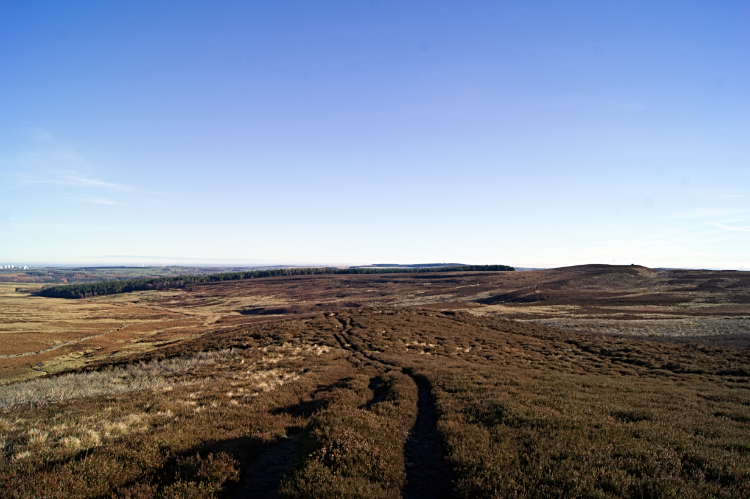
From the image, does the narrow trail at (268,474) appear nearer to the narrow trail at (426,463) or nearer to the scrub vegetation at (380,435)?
the scrub vegetation at (380,435)

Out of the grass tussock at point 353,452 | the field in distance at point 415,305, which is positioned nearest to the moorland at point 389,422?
the grass tussock at point 353,452

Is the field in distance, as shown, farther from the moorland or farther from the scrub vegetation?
the scrub vegetation

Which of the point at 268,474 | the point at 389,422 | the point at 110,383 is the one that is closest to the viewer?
the point at 268,474

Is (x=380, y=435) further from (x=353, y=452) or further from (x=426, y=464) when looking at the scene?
(x=353, y=452)

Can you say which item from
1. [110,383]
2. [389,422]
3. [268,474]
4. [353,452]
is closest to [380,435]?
[389,422]

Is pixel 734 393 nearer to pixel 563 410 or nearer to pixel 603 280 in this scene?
pixel 563 410
